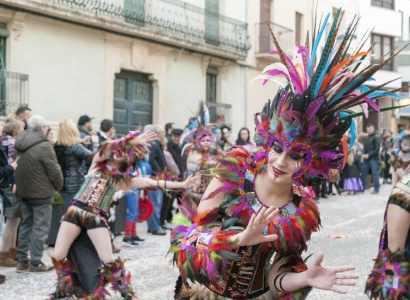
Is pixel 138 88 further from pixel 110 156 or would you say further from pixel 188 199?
pixel 188 199

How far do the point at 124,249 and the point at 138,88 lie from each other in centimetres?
1012

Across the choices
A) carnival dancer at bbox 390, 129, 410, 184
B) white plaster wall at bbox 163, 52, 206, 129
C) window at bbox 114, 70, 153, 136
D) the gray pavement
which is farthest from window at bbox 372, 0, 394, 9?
carnival dancer at bbox 390, 129, 410, 184

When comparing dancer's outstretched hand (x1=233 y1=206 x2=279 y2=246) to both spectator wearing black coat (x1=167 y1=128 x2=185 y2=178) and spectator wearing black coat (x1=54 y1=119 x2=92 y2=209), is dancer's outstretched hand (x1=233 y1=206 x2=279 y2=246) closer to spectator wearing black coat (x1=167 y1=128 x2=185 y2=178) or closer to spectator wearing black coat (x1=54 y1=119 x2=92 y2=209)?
spectator wearing black coat (x1=54 y1=119 x2=92 y2=209)

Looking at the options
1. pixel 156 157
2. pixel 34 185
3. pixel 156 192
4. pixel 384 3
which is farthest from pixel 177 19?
pixel 384 3

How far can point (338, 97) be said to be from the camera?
2.90 meters

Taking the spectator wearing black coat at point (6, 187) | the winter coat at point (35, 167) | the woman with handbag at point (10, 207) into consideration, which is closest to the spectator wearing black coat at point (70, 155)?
the woman with handbag at point (10, 207)

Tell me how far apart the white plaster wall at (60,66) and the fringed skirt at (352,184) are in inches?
288

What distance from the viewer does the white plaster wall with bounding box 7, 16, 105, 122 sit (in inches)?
559

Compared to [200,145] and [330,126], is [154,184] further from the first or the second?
[200,145]

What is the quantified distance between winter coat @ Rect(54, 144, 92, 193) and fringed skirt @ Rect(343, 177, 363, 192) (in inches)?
414

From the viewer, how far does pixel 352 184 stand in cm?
1711

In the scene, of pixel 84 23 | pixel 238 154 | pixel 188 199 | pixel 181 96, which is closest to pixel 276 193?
pixel 238 154

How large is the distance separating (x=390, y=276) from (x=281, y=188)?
0.89 meters

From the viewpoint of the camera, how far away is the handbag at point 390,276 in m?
3.27
